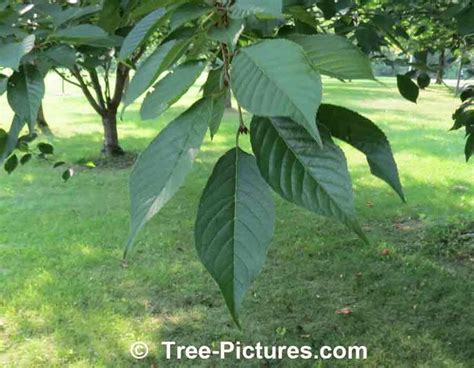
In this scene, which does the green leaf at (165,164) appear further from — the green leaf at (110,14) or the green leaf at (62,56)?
the green leaf at (110,14)

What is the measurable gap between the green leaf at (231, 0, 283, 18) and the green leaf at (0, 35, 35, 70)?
0.33m

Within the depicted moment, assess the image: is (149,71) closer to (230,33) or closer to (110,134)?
(230,33)

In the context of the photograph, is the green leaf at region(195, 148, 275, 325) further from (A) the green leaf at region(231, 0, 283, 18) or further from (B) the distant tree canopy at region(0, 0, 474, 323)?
(A) the green leaf at region(231, 0, 283, 18)

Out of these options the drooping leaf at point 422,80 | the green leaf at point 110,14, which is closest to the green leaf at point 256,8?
the green leaf at point 110,14

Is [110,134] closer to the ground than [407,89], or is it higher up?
closer to the ground

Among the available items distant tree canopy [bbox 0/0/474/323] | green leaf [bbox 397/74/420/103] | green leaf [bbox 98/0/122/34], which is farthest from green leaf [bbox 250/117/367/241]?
green leaf [bbox 397/74/420/103]

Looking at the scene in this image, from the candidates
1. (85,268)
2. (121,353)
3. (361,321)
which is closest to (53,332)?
(121,353)

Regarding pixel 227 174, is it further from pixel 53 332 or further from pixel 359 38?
pixel 53 332

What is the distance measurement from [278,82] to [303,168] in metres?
0.09

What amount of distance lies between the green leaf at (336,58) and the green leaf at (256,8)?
0.06 m

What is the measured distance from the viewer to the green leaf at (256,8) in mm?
481

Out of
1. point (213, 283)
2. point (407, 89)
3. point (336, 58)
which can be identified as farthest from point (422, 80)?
point (213, 283)

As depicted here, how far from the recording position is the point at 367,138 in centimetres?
59

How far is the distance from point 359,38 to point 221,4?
3.65 ft
